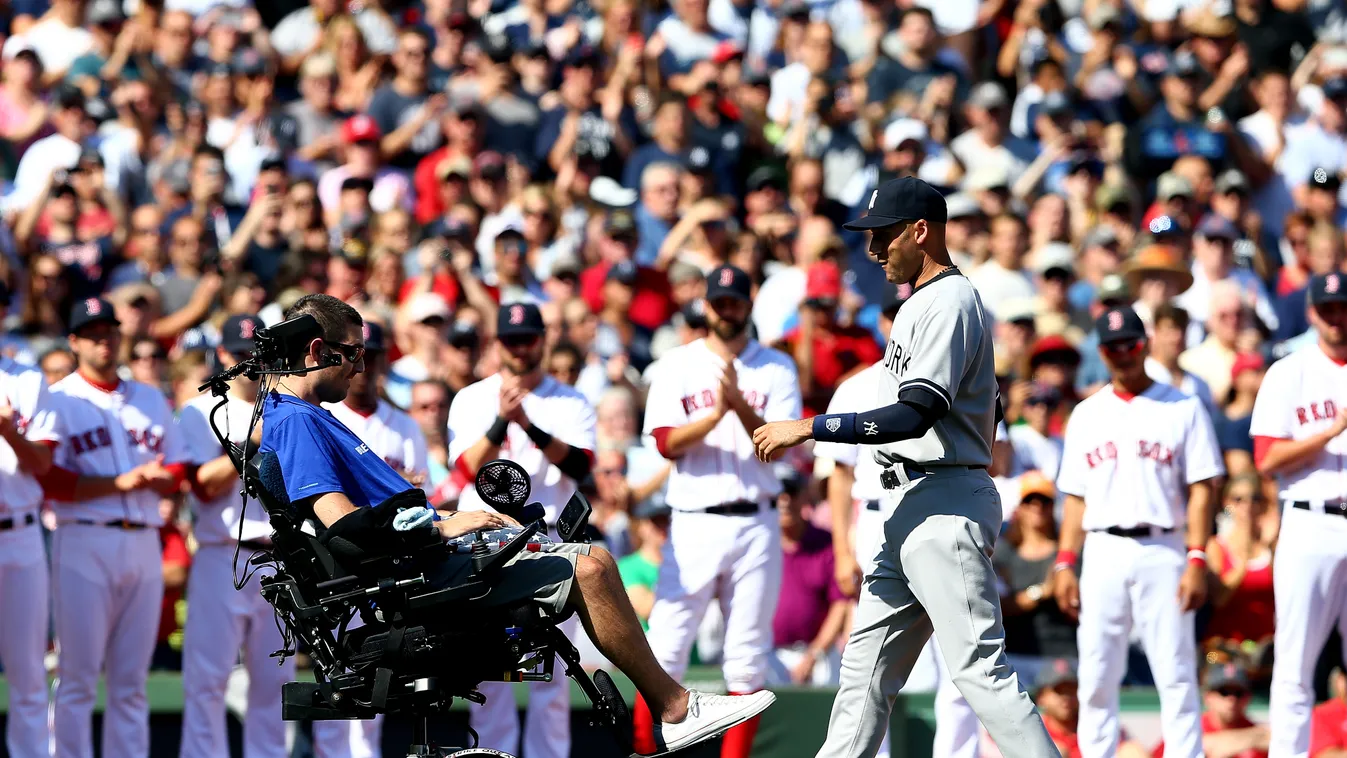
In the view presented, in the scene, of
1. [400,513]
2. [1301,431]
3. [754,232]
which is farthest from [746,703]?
[754,232]

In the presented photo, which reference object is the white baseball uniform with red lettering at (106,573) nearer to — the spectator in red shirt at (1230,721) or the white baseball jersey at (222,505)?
the white baseball jersey at (222,505)

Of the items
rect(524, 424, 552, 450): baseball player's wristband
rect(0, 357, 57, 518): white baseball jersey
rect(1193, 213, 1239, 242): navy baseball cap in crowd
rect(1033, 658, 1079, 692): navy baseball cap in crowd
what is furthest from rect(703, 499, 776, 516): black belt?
rect(1193, 213, 1239, 242): navy baseball cap in crowd

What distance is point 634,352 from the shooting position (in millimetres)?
12344

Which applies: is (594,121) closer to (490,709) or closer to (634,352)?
(634,352)

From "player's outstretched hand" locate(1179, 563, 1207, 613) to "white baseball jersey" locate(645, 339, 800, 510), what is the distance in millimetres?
2004

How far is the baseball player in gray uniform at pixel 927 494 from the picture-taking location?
6094 millimetres

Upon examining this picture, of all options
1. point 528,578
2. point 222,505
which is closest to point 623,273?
point 222,505

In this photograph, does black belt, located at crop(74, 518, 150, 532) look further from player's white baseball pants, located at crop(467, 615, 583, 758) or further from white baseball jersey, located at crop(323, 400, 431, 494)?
player's white baseball pants, located at crop(467, 615, 583, 758)

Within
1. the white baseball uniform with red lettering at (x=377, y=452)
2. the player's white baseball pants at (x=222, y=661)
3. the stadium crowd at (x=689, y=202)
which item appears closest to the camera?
the white baseball uniform with red lettering at (x=377, y=452)

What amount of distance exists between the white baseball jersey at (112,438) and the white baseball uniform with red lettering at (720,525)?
244 cm

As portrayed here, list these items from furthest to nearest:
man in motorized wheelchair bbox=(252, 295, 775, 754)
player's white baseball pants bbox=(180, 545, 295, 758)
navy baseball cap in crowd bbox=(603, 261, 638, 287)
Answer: navy baseball cap in crowd bbox=(603, 261, 638, 287) → player's white baseball pants bbox=(180, 545, 295, 758) → man in motorized wheelchair bbox=(252, 295, 775, 754)

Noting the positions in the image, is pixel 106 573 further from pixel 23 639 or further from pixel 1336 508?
pixel 1336 508

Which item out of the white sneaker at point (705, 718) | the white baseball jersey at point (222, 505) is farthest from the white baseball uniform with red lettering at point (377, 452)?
the white sneaker at point (705, 718)

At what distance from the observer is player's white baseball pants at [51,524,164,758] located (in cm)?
874
